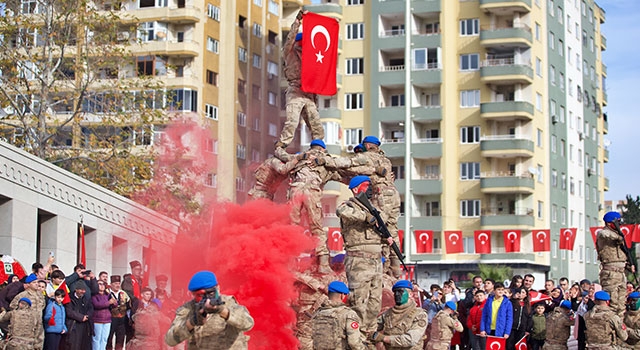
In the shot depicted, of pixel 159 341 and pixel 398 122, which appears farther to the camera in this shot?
pixel 398 122

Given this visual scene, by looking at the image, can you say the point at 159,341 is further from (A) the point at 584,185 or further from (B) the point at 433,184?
(A) the point at 584,185

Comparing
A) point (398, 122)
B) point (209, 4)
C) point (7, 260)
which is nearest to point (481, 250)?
point (398, 122)

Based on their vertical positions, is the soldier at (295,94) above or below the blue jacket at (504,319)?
above

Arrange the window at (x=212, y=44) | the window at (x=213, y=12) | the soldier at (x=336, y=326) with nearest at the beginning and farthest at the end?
the soldier at (x=336, y=326) → the window at (x=212, y=44) → the window at (x=213, y=12)

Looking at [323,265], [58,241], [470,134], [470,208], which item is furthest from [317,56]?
[470,134]

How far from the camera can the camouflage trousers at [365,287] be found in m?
15.6

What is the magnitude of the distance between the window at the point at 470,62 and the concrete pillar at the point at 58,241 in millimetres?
40605

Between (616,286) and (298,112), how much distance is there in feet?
24.6

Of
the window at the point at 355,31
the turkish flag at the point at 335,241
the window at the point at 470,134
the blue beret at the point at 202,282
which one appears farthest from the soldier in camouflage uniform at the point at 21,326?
the window at the point at 355,31

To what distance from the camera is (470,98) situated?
209 feet

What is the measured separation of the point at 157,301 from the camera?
1752 centimetres

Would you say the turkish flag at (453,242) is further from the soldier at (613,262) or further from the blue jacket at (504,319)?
the blue jacket at (504,319)

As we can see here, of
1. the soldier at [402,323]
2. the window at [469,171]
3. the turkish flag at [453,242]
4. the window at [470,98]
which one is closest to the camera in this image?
the soldier at [402,323]

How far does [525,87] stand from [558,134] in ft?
21.0
